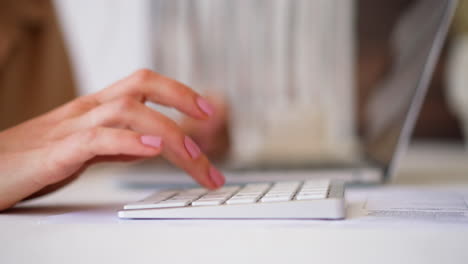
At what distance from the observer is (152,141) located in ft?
1.44

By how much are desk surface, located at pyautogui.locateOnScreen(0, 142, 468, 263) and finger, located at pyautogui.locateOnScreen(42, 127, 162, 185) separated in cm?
5

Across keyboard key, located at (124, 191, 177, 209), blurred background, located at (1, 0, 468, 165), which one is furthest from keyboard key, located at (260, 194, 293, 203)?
blurred background, located at (1, 0, 468, 165)

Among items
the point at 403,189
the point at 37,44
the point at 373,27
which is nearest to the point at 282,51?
the point at 373,27

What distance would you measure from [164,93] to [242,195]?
0.15 metres

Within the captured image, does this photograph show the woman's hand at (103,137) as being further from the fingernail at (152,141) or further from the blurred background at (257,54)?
the blurred background at (257,54)

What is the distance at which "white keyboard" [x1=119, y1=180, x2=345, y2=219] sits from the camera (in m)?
0.39

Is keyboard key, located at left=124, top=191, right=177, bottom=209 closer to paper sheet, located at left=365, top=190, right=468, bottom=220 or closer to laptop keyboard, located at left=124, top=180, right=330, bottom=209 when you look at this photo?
laptop keyboard, located at left=124, top=180, right=330, bottom=209

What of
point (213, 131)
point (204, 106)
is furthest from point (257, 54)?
point (204, 106)

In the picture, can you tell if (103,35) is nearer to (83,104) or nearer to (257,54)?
(257,54)

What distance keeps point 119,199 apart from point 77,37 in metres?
1.01

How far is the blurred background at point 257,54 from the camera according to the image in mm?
1425

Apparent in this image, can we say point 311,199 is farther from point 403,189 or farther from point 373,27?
point 373,27

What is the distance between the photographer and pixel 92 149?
1.40 ft

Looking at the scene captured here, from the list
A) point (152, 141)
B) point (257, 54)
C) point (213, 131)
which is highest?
point (257, 54)
